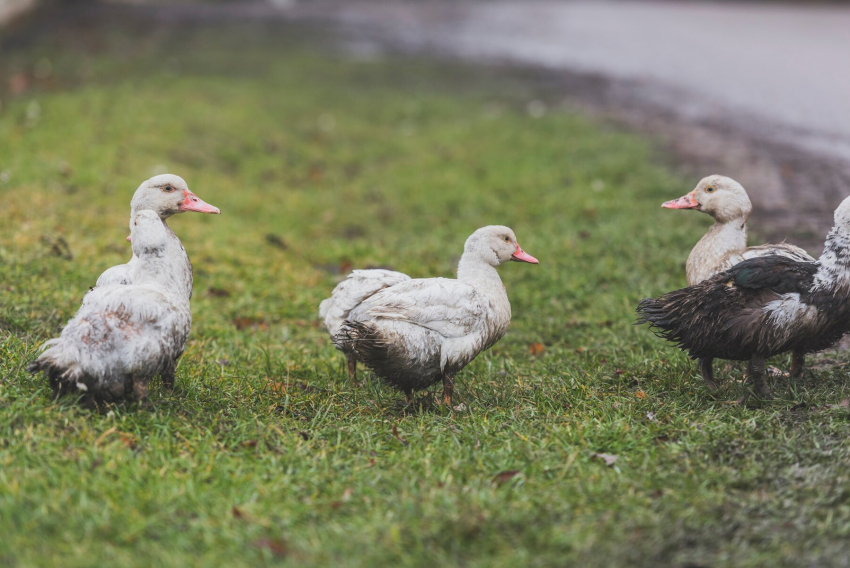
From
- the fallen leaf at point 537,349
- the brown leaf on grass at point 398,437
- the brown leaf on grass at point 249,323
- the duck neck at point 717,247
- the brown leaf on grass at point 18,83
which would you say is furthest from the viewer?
the brown leaf on grass at point 18,83

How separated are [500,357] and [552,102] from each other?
31.3ft

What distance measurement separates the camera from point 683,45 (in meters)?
17.2

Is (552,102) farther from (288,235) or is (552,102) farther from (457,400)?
(457,400)

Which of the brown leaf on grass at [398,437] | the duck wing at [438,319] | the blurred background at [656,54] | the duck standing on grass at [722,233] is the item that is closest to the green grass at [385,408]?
the brown leaf on grass at [398,437]

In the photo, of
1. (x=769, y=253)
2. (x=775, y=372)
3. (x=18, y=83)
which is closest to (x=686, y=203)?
(x=769, y=253)

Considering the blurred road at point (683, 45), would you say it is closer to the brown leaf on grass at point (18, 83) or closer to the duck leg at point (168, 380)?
the duck leg at point (168, 380)

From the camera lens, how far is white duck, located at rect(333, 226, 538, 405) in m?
4.35

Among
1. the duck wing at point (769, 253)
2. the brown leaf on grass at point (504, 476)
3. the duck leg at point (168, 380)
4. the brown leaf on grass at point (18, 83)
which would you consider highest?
the brown leaf on grass at point (18, 83)

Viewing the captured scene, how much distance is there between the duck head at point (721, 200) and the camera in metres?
5.05

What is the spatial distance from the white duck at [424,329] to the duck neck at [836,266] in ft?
6.03

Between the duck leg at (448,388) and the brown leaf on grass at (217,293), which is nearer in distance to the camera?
the duck leg at (448,388)

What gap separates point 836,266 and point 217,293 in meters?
4.74

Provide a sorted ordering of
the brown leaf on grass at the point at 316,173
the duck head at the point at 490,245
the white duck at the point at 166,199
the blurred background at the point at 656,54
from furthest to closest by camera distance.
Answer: the brown leaf on grass at the point at 316,173, the blurred background at the point at 656,54, the duck head at the point at 490,245, the white duck at the point at 166,199

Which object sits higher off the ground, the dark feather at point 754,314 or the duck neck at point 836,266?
the duck neck at point 836,266
